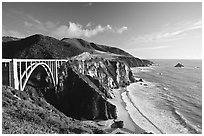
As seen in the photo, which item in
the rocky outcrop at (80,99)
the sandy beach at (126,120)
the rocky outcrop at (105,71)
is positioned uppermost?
the rocky outcrop at (105,71)

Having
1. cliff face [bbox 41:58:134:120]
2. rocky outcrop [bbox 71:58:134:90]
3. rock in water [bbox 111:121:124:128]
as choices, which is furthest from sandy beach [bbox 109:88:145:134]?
rocky outcrop [bbox 71:58:134:90]

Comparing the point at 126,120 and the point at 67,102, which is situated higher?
the point at 67,102

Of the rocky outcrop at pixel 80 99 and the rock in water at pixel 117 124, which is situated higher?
the rocky outcrop at pixel 80 99

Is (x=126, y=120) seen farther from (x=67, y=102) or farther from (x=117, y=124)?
(x=67, y=102)

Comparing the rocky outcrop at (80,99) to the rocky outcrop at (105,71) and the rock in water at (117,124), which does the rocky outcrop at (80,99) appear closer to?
the rock in water at (117,124)

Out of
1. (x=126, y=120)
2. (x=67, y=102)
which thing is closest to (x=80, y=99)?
(x=67, y=102)

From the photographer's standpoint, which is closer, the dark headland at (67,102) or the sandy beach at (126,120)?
the dark headland at (67,102)

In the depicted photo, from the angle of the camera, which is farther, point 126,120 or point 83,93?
point 83,93

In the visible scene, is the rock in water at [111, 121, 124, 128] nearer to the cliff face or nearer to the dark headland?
the dark headland

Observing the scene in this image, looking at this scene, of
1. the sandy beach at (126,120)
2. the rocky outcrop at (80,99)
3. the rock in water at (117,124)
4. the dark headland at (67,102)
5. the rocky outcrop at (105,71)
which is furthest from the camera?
the rocky outcrop at (105,71)

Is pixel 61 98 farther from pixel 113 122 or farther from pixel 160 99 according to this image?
pixel 160 99

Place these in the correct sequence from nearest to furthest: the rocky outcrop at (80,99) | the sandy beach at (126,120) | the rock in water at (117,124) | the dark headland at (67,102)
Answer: the dark headland at (67,102), the sandy beach at (126,120), the rock in water at (117,124), the rocky outcrop at (80,99)

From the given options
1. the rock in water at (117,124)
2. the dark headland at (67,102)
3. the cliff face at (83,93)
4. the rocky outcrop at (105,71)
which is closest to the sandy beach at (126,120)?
the dark headland at (67,102)
